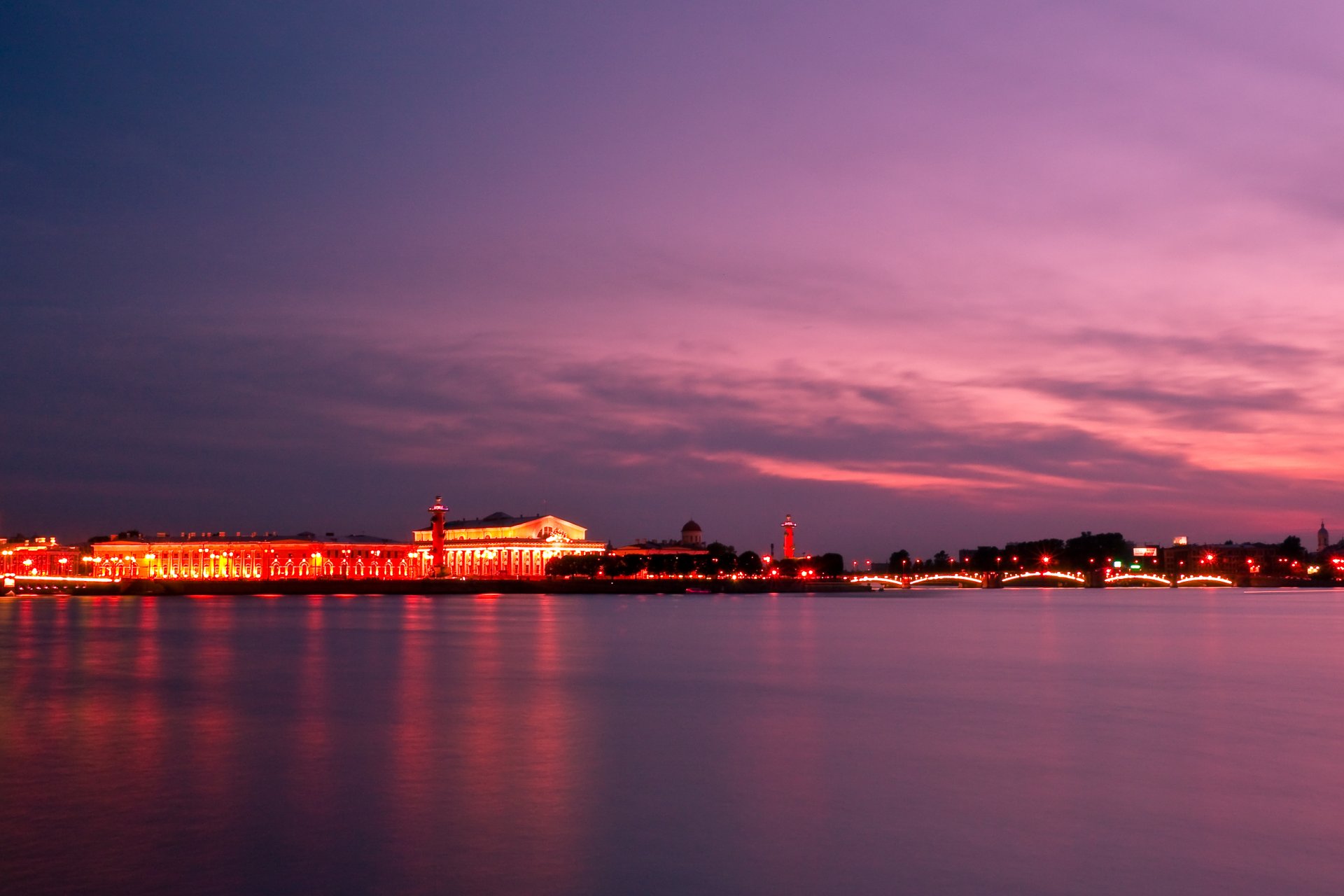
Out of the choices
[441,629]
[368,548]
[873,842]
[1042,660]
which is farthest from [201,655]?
[368,548]

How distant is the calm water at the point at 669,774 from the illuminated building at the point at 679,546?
119203 millimetres

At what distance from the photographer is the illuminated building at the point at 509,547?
450ft

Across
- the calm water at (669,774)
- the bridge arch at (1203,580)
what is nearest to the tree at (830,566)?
the bridge arch at (1203,580)

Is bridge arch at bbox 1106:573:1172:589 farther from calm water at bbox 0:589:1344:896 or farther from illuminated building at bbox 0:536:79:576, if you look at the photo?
illuminated building at bbox 0:536:79:576

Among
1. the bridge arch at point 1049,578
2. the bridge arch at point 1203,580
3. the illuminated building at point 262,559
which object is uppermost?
the illuminated building at point 262,559

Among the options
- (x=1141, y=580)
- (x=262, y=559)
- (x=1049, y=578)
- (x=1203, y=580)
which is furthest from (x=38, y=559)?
(x=1203, y=580)

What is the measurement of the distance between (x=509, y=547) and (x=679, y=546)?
99.2 feet

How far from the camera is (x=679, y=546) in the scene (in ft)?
532

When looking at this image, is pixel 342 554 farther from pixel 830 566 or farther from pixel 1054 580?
pixel 1054 580

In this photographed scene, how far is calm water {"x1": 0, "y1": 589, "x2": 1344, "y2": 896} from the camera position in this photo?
967 centimetres

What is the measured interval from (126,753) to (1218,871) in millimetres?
11991

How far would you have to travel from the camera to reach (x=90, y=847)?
10180 millimetres

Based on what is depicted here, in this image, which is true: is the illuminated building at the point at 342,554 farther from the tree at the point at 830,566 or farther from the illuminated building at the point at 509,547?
the tree at the point at 830,566

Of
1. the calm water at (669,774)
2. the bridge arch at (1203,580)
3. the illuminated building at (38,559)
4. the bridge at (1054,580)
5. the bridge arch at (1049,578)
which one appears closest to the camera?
the calm water at (669,774)
